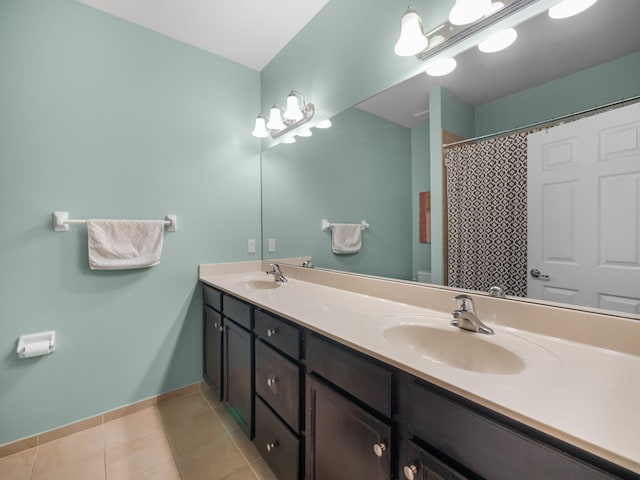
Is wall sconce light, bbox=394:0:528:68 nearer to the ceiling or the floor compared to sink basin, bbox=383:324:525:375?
nearer to the ceiling

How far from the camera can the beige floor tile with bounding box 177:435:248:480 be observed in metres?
1.35

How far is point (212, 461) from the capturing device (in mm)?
1428

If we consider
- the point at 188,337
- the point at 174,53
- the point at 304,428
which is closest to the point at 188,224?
the point at 188,337

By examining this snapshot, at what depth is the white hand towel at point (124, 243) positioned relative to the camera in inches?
64.4

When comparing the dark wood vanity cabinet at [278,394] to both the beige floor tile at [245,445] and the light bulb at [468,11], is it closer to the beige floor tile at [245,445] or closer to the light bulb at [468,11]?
the beige floor tile at [245,445]

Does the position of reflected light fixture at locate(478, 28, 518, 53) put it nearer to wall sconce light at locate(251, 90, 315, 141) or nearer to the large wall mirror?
the large wall mirror

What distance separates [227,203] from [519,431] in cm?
211

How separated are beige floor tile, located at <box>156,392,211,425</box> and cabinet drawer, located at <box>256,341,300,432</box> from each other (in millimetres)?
799

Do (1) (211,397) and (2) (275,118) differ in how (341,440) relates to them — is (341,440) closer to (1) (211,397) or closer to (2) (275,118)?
(1) (211,397)

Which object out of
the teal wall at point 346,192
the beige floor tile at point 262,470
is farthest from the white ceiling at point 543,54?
the beige floor tile at point 262,470

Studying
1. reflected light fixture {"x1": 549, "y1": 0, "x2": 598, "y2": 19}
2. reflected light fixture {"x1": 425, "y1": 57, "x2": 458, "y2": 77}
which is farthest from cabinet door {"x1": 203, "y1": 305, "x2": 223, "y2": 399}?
reflected light fixture {"x1": 549, "y1": 0, "x2": 598, "y2": 19}

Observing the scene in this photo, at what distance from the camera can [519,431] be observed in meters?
0.51

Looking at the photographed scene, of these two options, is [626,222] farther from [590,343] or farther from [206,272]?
[206,272]

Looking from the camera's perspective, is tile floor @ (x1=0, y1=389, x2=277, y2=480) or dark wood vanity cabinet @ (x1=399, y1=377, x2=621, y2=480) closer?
dark wood vanity cabinet @ (x1=399, y1=377, x2=621, y2=480)
